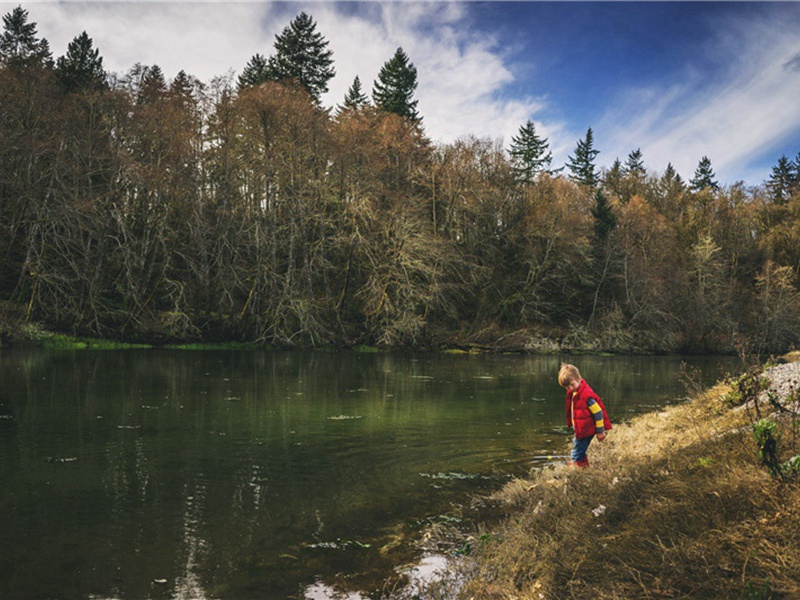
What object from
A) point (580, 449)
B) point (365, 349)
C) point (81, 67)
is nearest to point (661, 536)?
point (580, 449)

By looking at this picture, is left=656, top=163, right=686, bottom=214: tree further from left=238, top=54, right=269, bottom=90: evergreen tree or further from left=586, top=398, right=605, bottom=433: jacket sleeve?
left=586, top=398, right=605, bottom=433: jacket sleeve

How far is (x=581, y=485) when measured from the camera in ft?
21.6

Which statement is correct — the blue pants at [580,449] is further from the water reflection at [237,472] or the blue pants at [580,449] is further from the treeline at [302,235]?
the treeline at [302,235]

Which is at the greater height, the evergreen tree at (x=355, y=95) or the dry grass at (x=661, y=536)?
the evergreen tree at (x=355, y=95)

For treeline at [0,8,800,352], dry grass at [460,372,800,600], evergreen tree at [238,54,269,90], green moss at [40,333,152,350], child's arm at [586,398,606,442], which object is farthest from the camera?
evergreen tree at [238,54,269,90]

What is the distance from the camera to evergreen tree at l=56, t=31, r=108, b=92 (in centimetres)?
4428

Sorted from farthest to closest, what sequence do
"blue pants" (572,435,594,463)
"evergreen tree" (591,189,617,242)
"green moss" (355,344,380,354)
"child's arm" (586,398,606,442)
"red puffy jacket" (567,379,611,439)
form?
1. "evergreen tree" (591,189,617,242)
2. "green moss" (355,344,380,354)
3. "blue pants" (572,435,594,463)
4. "red puffy jacket" (567,379,611,439)
5. "child's arm" (586,398,606,442)

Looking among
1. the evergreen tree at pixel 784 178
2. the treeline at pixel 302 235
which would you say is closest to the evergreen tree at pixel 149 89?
the treeline at pixel 302 235

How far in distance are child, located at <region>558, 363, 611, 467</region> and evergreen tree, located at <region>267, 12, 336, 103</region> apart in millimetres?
55492

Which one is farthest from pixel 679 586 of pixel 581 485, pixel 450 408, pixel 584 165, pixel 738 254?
pixel 584 165

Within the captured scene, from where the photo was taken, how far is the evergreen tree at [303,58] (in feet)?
193

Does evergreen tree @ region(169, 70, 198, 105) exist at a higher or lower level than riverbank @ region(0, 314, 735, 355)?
higher

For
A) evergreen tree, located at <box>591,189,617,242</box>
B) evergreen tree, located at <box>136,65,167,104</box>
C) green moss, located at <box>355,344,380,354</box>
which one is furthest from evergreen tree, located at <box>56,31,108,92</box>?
evergreen tree, located at <box>591,189,617,242</box>

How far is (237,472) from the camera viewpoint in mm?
8859
